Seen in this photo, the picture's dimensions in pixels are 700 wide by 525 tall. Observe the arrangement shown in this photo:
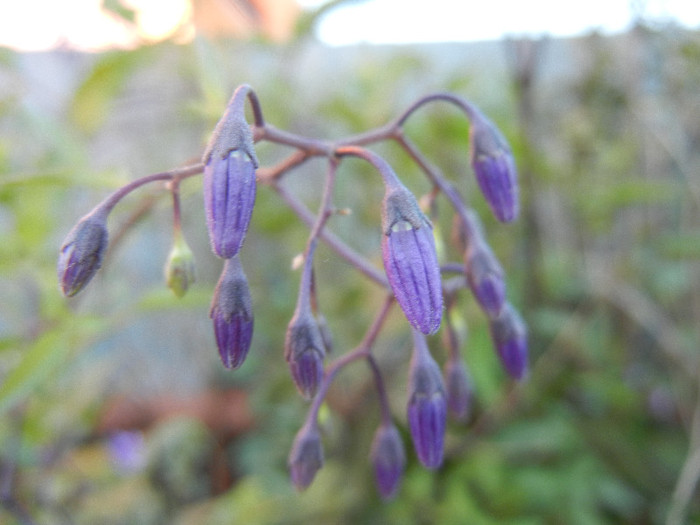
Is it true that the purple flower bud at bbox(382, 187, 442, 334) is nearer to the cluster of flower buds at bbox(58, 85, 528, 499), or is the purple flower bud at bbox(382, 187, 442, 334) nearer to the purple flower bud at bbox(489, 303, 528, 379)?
the cluster of flower buds at bbox(58, 85, 528, 499)

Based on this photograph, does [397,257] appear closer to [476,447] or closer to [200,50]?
[200,50]

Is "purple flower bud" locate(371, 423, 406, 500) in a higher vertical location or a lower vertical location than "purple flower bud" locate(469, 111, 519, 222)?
lower

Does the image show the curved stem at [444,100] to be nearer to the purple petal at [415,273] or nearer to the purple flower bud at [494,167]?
the purple flower bud at [494,167]

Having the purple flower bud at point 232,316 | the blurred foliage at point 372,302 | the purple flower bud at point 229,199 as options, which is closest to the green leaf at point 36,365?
the blurred foliage at point 372,302

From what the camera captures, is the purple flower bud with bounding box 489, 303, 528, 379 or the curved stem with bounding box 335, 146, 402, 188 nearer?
the curved stem with bounding box 335, 146, 402, 188

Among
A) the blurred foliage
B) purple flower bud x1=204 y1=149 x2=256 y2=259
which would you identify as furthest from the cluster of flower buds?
the blurred foliage

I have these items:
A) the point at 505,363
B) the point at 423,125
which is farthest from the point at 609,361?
the point at 505,363

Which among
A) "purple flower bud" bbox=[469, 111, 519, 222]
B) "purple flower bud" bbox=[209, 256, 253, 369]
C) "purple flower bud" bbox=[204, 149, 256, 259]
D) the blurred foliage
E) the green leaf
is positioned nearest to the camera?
"purple flower bud" bbox=[204, 149, 256, 259]
